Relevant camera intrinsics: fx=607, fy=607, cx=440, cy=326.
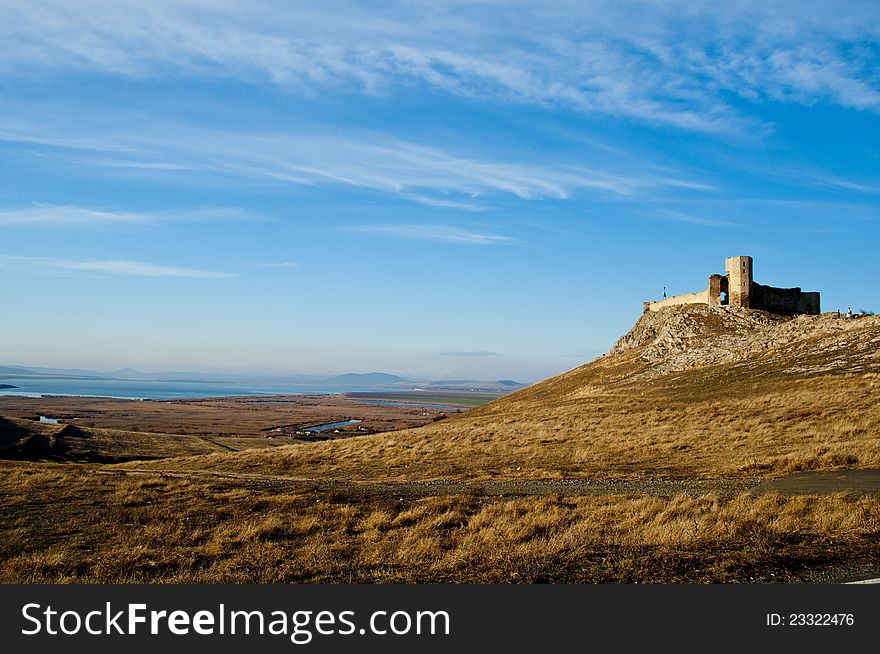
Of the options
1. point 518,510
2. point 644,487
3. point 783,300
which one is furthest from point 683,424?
point 783,300

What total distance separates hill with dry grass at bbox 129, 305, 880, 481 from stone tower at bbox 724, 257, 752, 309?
8.00ft

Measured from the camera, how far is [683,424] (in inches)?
1237

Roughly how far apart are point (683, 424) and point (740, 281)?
35151 mm

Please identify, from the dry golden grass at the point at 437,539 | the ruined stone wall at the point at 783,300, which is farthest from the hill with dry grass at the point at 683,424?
the dry golden grass at the point at 437,539

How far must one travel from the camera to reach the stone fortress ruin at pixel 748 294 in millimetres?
60438

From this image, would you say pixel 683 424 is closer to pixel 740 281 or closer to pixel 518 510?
pixel 518 510

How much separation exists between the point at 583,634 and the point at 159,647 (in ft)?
13.9

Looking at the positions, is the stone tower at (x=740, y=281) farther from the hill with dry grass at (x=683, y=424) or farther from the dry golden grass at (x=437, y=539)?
the dry golden grass at (x=437, y=539)

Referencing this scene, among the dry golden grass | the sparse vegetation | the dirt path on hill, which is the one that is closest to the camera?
the dry golden grass

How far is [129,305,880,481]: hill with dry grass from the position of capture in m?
23.5

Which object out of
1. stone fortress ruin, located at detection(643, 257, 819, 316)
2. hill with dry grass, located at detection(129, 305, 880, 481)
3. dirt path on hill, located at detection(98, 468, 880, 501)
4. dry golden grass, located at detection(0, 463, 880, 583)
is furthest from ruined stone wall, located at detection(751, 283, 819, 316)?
dry golden grass, located at detection(0, 463, 880, 583)

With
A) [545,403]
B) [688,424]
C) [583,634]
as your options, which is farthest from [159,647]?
[545,403]

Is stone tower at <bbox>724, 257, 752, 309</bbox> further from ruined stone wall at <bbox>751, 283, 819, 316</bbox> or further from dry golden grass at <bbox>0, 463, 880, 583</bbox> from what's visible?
dry golden grass at <bbox>0, 463, 880, 583</bbox>

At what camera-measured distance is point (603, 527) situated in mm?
11703
